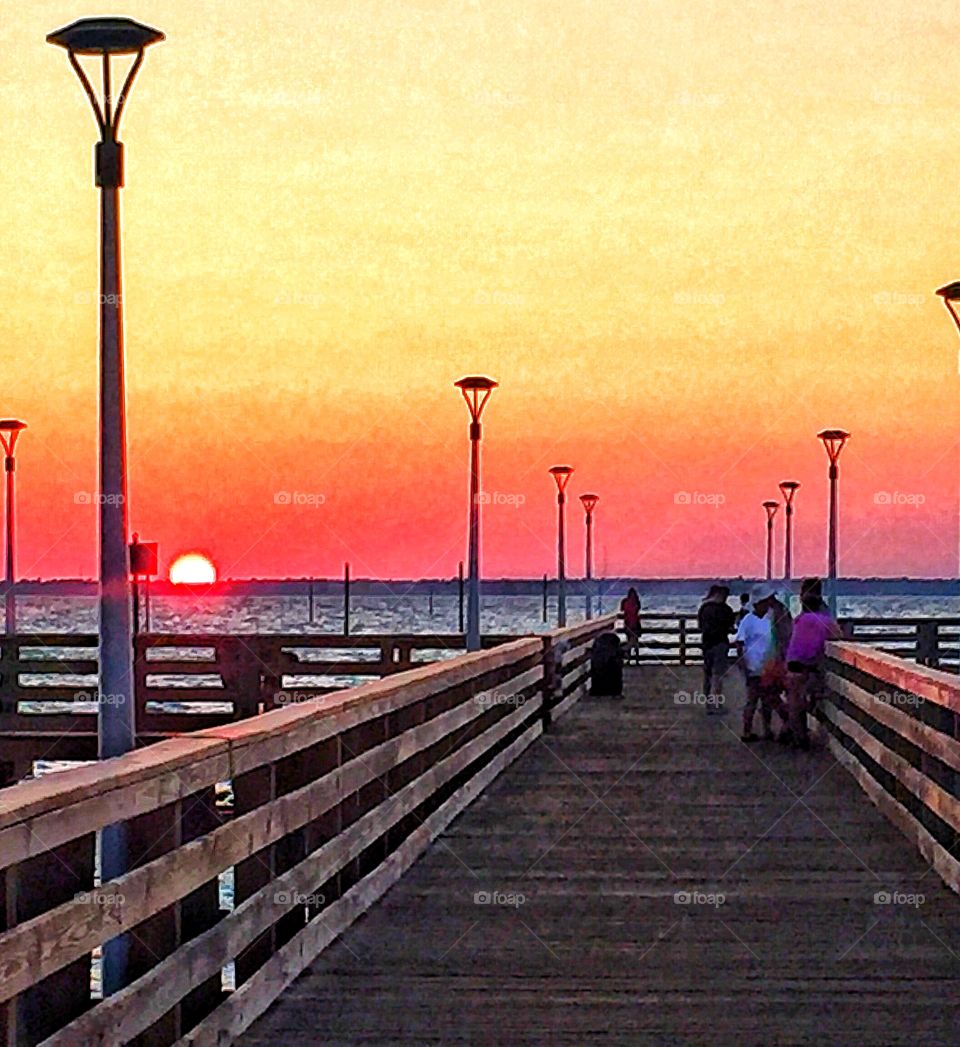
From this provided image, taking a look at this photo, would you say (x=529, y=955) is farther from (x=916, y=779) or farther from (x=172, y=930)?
(x=916, y=779)

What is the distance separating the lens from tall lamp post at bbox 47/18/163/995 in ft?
28.2

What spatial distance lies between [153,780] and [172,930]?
0.63m

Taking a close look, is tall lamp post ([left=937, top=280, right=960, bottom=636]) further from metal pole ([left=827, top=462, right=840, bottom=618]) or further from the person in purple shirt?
metal pole ([left=827, top=462, right=840, bottom=618])

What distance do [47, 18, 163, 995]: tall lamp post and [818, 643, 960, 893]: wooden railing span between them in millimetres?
4226

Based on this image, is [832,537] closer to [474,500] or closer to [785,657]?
[474,500]

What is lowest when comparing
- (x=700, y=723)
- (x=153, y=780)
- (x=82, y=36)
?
(x=700, y=723)

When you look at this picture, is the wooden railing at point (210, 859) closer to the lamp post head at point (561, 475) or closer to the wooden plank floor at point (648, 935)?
the wooden plank floor at point (648, 935)

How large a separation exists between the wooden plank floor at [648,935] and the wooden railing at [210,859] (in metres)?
0.22

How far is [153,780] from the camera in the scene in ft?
18.9

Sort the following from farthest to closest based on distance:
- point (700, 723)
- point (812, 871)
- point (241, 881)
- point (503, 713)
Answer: point (700, 723), point (503, 713), point (812, 871), point (241, 881)

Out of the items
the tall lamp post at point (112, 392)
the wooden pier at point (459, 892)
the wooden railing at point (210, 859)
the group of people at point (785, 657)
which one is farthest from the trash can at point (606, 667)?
the tall lamp post at point (112, 392)

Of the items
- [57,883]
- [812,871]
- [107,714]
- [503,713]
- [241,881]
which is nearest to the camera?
[57,883]

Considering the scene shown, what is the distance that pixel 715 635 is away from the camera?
24.8m

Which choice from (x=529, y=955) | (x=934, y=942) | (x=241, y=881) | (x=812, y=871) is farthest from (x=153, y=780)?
(x=812, y=871)
